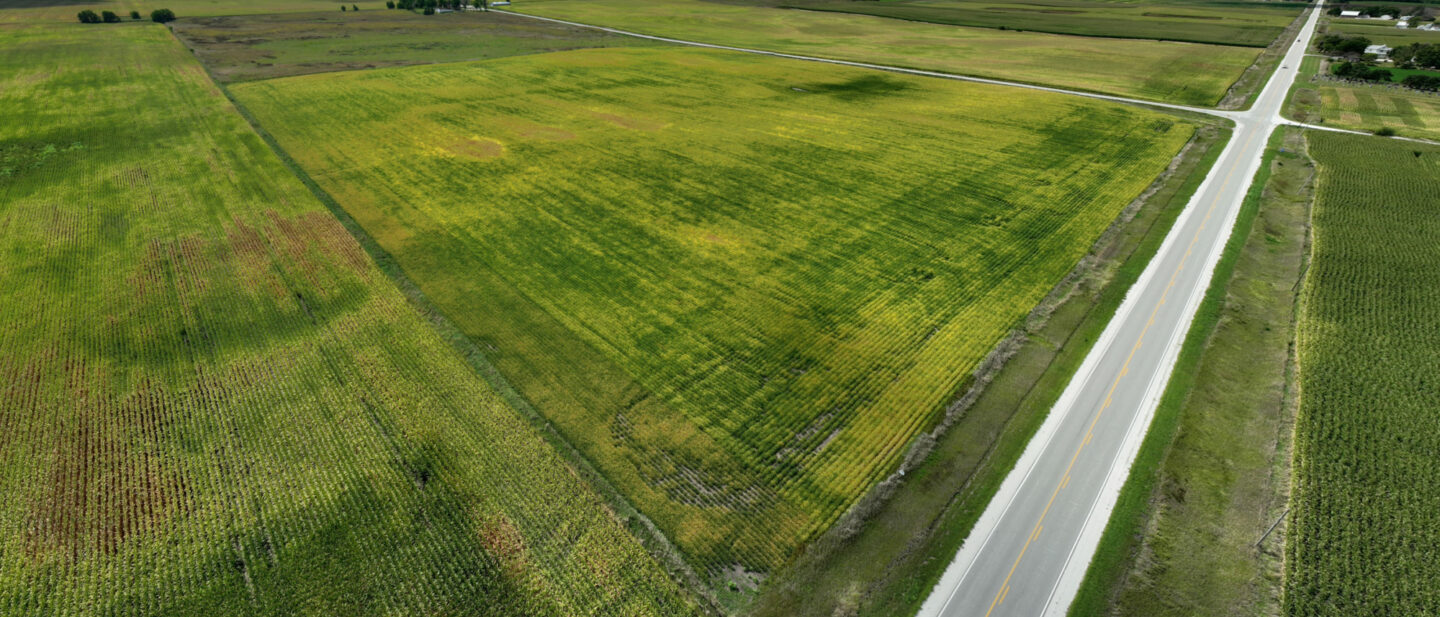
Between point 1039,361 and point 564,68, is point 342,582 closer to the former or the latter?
point 1039,361

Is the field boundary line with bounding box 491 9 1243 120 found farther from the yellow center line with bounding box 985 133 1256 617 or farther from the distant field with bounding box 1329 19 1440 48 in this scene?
A: the distant field with bounding box 1329 19 1440 48

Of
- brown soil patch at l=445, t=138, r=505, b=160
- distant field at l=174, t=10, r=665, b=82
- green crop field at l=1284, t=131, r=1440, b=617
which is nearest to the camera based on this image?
green crop field at l=1284, t=131, r=1440, b=617

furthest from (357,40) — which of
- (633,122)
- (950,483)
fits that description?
(950,483)

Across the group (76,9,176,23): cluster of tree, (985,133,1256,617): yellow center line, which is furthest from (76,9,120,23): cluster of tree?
(985,133,1256,617): yellow center line

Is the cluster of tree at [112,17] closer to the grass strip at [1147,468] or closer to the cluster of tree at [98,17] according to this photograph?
the cluster of tree at [98,17]

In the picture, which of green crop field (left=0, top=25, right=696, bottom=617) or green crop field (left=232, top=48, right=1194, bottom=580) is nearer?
green crop field (left=0, top=25, right=696, bottom=617)

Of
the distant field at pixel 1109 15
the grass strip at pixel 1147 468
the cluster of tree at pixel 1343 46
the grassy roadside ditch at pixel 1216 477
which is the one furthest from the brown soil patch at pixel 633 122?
the cluster of tree at pixel 1343 46
